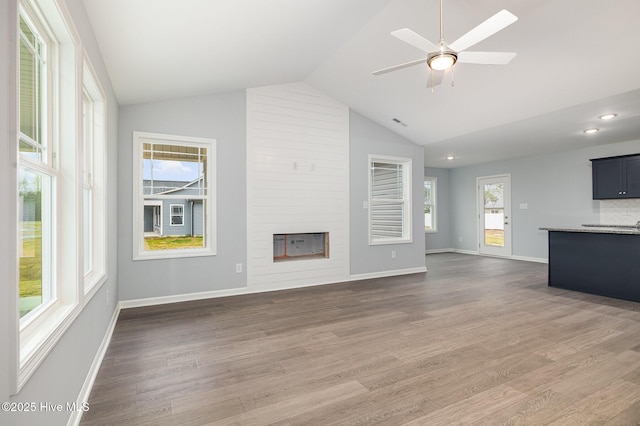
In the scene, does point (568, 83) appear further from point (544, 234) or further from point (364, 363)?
point (544, 234)

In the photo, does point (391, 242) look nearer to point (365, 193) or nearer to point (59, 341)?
point (365, 193)

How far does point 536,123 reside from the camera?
4.86 m

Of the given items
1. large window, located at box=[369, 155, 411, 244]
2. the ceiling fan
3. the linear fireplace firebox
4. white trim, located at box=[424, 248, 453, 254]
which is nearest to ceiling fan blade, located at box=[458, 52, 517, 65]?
the ceiling fan

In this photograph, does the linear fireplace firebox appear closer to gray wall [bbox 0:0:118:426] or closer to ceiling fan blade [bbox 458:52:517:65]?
gray wall [bbox 0:0:118:426]

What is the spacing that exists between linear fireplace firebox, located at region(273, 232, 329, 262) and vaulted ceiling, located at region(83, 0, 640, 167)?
7.62 ft

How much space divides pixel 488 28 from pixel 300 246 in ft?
13.0

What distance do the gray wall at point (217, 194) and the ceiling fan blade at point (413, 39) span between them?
2945 mm

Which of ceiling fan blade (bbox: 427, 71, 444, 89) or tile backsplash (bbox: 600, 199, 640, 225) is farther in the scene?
tile backsplash (bbox: 600, 199, 640, 225)

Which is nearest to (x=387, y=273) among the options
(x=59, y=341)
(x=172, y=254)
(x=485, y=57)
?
(x=172, y=254)

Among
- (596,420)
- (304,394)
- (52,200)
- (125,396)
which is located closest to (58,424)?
(125,396)

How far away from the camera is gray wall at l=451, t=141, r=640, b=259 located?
6.54m

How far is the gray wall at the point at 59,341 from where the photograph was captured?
1.00 metres

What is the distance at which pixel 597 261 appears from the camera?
4.59 meters

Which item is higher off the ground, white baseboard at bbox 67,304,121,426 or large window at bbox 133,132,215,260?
large window at bbox 133,132,215,260
